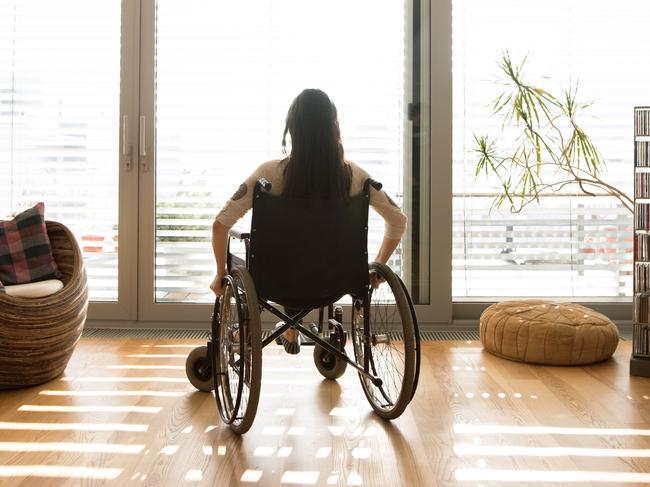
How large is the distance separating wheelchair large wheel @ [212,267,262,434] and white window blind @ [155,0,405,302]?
1.73 metres

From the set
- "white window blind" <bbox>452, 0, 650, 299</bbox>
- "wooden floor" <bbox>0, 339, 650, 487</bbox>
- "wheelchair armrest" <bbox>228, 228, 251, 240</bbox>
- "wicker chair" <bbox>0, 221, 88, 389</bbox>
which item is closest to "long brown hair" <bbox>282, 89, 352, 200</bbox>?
"wheelchair armrest" <bbox>228, 228, 251, 240</bbox>

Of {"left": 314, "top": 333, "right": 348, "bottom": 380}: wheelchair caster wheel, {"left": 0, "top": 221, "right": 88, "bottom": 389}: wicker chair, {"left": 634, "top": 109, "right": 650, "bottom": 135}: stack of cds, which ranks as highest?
{"left": 634, "top": 109, "right": 650, "bottom": 135}: stack of cds

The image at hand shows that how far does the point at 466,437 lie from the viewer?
2.32 metres

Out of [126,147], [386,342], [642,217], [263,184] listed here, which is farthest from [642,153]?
[126,147]

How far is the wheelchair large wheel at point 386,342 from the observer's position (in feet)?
7.39

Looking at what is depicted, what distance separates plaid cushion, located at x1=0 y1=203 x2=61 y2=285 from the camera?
120 inches

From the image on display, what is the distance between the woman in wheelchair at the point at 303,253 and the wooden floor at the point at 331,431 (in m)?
0.15

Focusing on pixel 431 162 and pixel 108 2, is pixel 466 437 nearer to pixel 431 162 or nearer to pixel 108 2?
pixel 431 162

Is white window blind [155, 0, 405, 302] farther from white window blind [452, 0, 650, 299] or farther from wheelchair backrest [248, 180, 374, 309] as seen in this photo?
wheelchair backrest [248, 180, 374, 309]

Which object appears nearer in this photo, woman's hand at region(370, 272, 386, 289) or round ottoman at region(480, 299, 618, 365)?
woman's hand at region(370, 272, 386, 289)

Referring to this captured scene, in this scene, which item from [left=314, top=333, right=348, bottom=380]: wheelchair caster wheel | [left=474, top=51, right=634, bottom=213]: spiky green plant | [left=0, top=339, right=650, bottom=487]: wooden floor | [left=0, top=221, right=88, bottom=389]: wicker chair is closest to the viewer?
[left=0, top=339, right=650, bottom=487]: wooden floor

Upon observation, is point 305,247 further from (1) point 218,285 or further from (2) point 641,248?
(2) point 641,248

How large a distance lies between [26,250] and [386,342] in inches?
63.6

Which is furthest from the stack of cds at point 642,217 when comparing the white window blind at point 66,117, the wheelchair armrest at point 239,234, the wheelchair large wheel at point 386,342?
the white window blind at point 66,117
